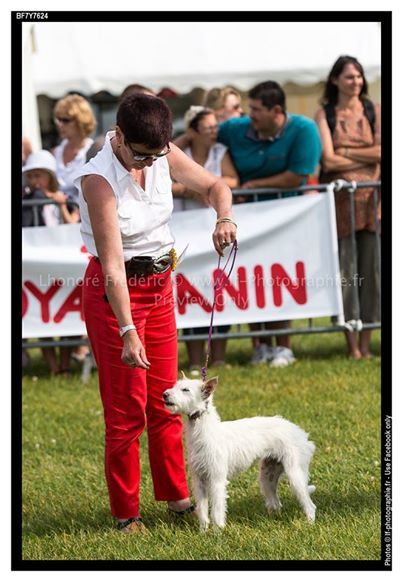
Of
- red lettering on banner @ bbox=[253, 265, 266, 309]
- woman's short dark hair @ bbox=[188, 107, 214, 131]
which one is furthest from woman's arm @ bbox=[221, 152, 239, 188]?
red lettering on banner @ bbox=[253, 265, 266, 309]

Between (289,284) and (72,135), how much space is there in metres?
2.35

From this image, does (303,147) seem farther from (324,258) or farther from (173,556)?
(173,556)

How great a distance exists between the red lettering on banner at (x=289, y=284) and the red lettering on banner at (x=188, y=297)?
0.58 m

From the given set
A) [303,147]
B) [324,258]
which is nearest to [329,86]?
[303,147]

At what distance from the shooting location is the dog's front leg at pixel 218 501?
5000mm

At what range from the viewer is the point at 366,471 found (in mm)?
5879

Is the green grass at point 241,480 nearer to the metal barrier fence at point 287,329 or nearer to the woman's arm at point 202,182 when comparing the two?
the metal barrier fence at point 287,329

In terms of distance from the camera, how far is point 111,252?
4.60m

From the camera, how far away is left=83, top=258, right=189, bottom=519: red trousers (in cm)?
491

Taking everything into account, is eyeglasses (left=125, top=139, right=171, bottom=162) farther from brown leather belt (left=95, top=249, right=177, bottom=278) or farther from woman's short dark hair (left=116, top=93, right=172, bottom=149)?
brown leather belt (left=95, top=249, right=177, bottom=278)

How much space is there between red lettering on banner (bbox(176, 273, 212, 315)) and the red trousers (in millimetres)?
3629

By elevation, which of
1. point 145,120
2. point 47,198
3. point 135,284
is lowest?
point 135,284

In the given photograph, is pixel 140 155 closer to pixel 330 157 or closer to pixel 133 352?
pixel 133 352

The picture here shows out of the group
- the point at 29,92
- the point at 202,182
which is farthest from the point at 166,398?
the point at 29,92
